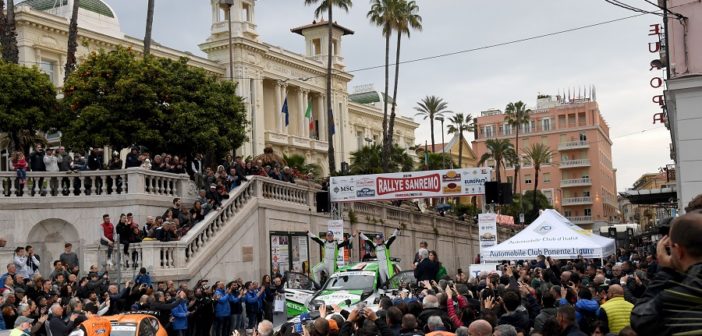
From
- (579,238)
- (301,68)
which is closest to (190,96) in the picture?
(579,238)

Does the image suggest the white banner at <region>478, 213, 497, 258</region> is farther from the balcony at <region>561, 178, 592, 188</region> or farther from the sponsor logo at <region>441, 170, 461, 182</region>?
the balcony at <region>561, 178, 592, 188</region>

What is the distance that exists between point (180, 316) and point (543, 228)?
9.99 m

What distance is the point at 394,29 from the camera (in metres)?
56.1

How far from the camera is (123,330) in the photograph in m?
14.2

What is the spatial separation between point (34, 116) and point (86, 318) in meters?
15.2

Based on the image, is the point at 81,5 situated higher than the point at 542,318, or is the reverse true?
the point at 81,5

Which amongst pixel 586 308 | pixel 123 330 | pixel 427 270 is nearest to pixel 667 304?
pixel 586 308

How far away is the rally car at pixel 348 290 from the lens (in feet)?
63.6

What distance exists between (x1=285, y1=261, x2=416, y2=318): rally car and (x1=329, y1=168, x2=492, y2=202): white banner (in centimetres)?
887

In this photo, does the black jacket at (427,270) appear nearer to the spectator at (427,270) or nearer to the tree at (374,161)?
the spectator at (427,270)

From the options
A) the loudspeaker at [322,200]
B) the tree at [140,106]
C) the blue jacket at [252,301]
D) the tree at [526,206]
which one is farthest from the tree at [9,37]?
the tree at [526,206]

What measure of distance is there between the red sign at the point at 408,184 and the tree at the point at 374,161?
78.6ft

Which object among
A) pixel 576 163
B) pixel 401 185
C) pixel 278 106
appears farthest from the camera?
pixel 576 163

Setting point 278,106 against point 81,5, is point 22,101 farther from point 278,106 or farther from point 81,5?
point 278,106
